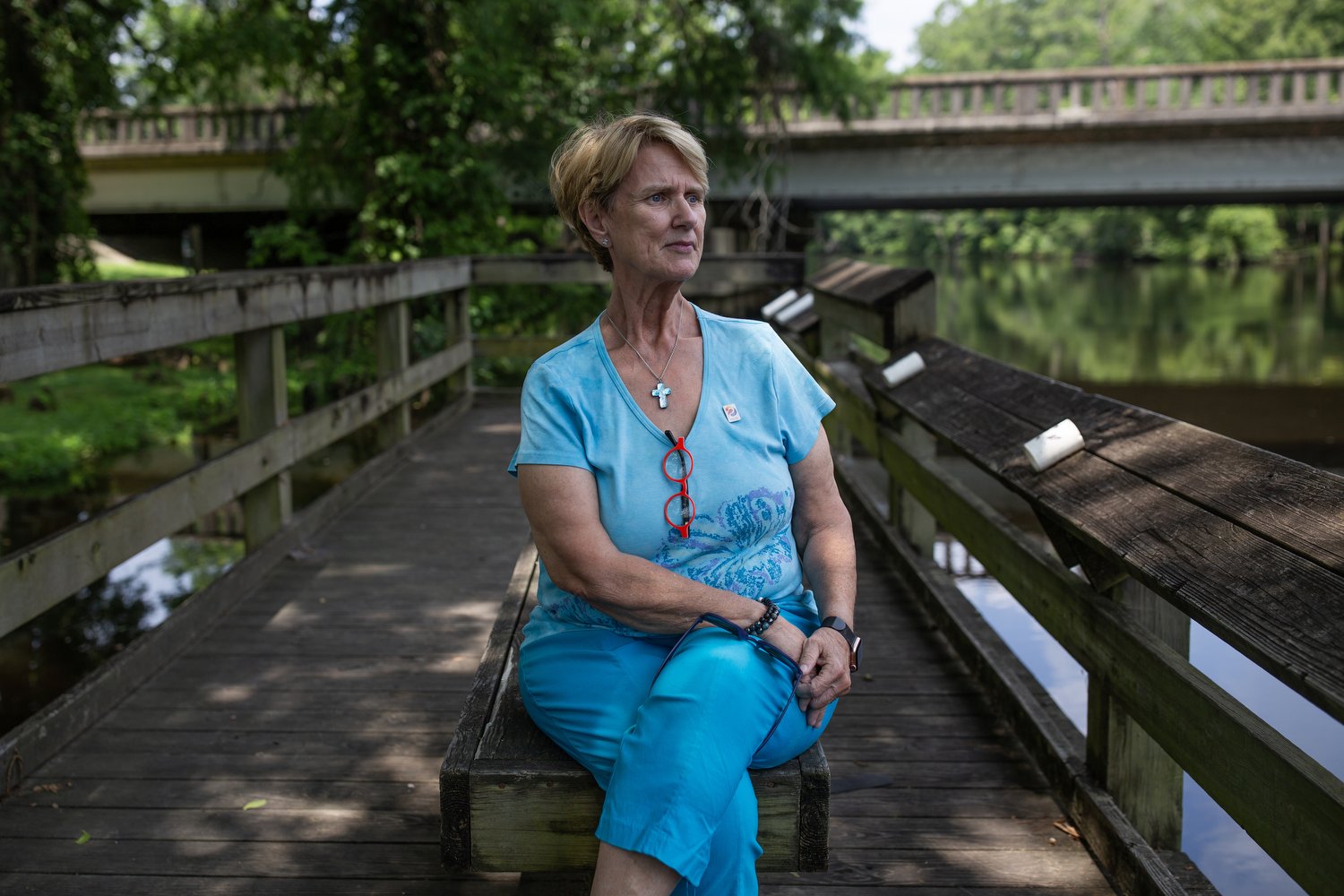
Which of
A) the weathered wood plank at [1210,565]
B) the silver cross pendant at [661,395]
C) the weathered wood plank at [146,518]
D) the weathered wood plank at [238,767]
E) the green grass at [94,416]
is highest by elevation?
the silver cross pendant at [661,395]

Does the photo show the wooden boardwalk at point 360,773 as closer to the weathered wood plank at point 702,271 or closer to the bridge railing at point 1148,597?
the bridge railing at point 1148,597

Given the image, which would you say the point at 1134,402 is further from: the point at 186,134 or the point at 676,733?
the point at 186,134

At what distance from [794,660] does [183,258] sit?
73.8 ft

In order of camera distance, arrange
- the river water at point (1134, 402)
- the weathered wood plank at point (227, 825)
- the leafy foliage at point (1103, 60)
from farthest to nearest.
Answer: the leafy foliage at point (1103, 60), the river water at point (1134, 402), the weathered wood plank at point (227, 825)

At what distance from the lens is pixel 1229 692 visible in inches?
199

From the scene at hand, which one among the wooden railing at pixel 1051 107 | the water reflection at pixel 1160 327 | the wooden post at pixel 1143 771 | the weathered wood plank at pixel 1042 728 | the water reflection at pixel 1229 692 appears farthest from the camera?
the water reflection at pixel 1160 327

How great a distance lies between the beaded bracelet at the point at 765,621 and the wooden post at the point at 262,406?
2.57 m

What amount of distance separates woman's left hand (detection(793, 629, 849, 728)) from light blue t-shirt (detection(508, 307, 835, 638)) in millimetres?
142

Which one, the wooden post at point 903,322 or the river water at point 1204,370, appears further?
the river water at point 1204,370

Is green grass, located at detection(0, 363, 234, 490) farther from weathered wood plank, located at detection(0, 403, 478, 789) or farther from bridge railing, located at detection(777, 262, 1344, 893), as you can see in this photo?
bridge railing, located at detection(777, 262, 1344, 893)

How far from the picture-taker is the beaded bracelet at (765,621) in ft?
6.46

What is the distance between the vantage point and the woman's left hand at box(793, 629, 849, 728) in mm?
1944

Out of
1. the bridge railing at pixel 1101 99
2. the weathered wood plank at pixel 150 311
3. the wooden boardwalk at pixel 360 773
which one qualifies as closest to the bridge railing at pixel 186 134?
the bridge railing at pixel 1101 99

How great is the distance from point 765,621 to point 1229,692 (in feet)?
12.3
